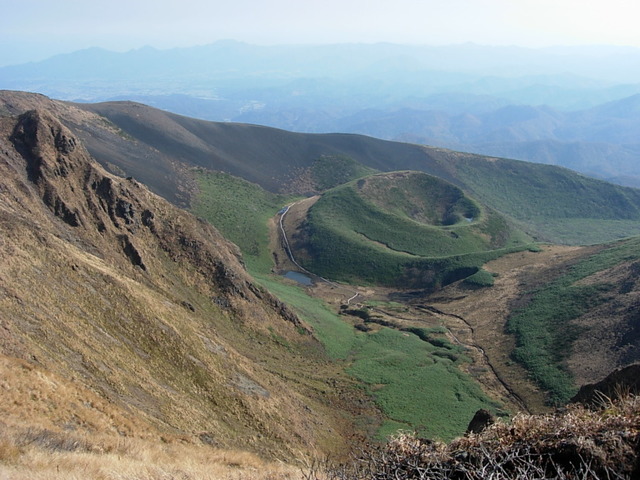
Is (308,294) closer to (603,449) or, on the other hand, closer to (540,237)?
(603,449)

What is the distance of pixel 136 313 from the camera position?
26359mm

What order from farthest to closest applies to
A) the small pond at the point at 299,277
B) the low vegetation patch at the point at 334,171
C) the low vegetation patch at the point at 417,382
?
the low vegetation patch at the point at 334,171 → the small pond at the point at 299,277 → the low vegetation patch at the point at 417,382

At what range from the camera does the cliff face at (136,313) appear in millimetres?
20031

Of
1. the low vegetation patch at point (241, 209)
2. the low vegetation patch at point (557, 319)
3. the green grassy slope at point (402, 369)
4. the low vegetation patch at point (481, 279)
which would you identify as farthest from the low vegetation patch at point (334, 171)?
the low vegetation patch at point (557, 319)

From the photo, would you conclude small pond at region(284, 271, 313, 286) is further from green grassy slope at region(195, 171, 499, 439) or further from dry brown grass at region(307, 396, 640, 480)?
dry brown grass at region(307, 396, 640, 480)

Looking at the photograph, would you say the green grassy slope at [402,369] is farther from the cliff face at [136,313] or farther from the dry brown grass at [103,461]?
the dry brown grass at [103,461]

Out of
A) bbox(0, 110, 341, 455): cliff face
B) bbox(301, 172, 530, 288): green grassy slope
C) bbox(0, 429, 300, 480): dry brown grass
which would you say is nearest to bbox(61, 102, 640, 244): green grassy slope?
bbox(301, 172, 530, 288): green grassy slope

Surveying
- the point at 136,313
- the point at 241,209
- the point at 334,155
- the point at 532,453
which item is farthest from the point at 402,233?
the point at 532,453

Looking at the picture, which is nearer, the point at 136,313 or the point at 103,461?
the point at 103,461

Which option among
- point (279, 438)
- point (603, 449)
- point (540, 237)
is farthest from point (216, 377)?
point (540, 237)

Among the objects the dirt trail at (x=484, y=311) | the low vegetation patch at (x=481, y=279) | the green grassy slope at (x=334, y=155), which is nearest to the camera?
the dirt trail at (x=484, y=311)

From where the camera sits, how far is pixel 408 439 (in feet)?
33.5

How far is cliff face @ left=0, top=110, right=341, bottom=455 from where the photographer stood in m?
20.0

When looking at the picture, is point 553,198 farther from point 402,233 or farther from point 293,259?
point 293,259
